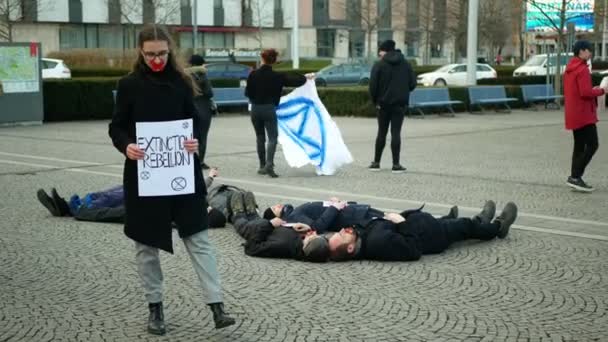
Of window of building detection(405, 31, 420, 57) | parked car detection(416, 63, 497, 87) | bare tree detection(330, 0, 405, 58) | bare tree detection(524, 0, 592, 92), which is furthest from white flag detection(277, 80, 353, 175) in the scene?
window of building detection(405, 31, 420, 57)

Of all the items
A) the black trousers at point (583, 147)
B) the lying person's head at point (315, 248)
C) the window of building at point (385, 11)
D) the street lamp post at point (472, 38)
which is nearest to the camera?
the lying person's head at point (315, 248)

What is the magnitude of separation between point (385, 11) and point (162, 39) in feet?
221

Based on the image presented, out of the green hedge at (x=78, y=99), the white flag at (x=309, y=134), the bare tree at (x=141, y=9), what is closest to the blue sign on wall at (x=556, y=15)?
the green hedge at (x=78, y=99)

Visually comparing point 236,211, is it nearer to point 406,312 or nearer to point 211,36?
point 406,312

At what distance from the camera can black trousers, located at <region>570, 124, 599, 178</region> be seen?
454 inches

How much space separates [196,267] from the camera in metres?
5.50

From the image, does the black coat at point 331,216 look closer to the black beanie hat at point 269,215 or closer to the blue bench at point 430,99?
the black beanie hat at point 269,215

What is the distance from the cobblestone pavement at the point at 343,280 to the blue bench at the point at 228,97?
46.5ft

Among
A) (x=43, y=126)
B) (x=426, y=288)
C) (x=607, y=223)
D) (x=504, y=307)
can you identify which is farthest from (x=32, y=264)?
(x=43, y=126)

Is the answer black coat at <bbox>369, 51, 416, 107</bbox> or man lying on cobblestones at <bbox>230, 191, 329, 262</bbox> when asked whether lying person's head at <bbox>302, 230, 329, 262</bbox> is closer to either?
man lying on cobblestones at <bbox>230, 191, 329, 262</bbox>

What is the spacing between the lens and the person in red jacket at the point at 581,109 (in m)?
11.4

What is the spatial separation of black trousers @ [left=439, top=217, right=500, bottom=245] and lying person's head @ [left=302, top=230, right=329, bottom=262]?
44.6 inches

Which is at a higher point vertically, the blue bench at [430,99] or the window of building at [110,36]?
the window of building at [110,36]

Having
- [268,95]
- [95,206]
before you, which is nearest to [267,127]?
[268,95]
